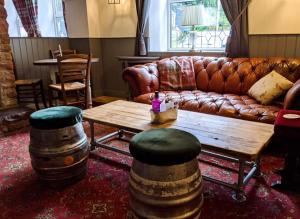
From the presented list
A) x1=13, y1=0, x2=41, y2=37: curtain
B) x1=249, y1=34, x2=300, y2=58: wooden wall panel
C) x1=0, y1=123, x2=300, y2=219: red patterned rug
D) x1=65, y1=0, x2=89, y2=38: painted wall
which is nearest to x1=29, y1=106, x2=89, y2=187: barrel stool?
x1=0, y1=123, x2=300, y2=219: red patterned rug

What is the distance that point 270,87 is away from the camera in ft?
8.18

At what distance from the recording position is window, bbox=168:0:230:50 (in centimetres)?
336

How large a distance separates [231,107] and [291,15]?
58.4 inches

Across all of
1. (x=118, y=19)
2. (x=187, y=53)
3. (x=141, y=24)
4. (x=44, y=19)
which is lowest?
(x=187, y=53)

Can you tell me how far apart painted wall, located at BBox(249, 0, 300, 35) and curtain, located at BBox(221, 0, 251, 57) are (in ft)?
0.30

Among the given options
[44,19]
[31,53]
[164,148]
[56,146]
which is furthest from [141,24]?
[164,148]

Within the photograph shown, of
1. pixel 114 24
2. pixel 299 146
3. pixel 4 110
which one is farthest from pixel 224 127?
pixel 4 110

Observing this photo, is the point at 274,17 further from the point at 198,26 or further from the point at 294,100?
the point at 294,100

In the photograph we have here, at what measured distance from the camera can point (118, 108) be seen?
7.82ft

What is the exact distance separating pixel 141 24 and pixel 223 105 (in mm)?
2250

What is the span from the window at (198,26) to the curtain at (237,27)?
0.35m

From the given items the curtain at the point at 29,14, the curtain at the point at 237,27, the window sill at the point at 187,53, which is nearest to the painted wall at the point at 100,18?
the window sill at the point at 187,53

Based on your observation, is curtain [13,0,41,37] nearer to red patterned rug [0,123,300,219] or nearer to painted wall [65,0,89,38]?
painted wall [65,0,89,38]

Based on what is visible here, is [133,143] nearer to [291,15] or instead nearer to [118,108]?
[118,108]
